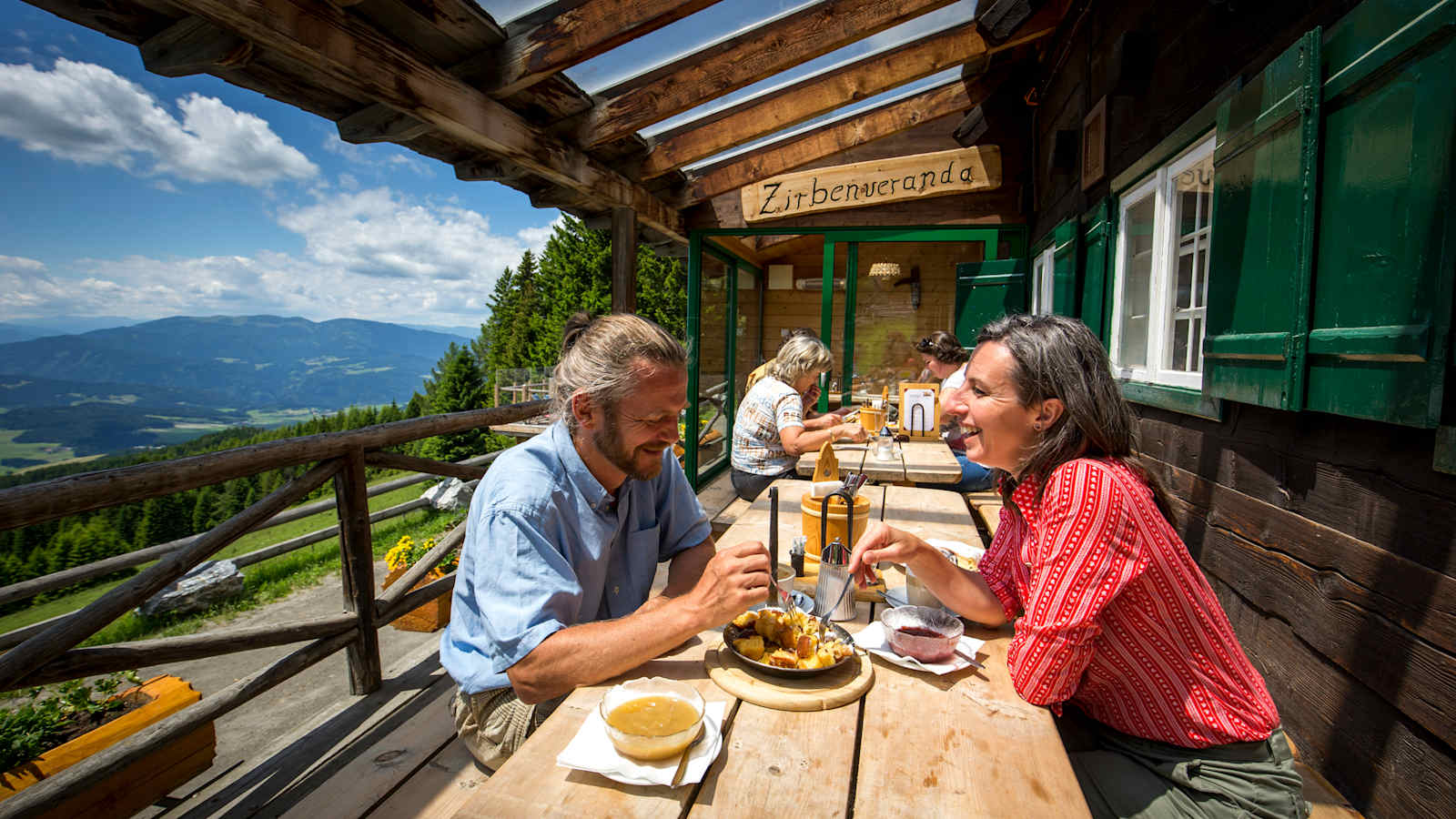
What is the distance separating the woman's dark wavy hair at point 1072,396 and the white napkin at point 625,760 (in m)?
0.85

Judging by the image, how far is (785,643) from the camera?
1.23 meters

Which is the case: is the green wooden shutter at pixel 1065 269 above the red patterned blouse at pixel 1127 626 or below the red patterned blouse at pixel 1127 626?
above

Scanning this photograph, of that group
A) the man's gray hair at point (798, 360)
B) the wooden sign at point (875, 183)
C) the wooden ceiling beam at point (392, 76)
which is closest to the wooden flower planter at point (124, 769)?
the wooden ceiling beam at point (392, 76)

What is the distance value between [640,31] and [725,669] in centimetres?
276

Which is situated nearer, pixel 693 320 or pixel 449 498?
pixel 693 320

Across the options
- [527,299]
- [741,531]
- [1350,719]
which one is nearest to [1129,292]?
[1350,719]

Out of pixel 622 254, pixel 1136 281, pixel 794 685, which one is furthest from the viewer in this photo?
pixel 622 254

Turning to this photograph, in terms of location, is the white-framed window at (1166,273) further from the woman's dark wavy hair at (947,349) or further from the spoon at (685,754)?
the spoon at (685,754)

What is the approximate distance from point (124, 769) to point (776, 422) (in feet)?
9.92

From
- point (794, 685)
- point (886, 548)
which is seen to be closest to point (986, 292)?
point (886, 548)

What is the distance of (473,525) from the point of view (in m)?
1.26

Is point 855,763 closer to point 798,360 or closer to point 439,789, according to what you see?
point 439,789

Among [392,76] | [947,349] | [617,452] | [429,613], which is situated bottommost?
[429,613]

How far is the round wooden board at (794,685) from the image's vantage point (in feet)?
3.49
